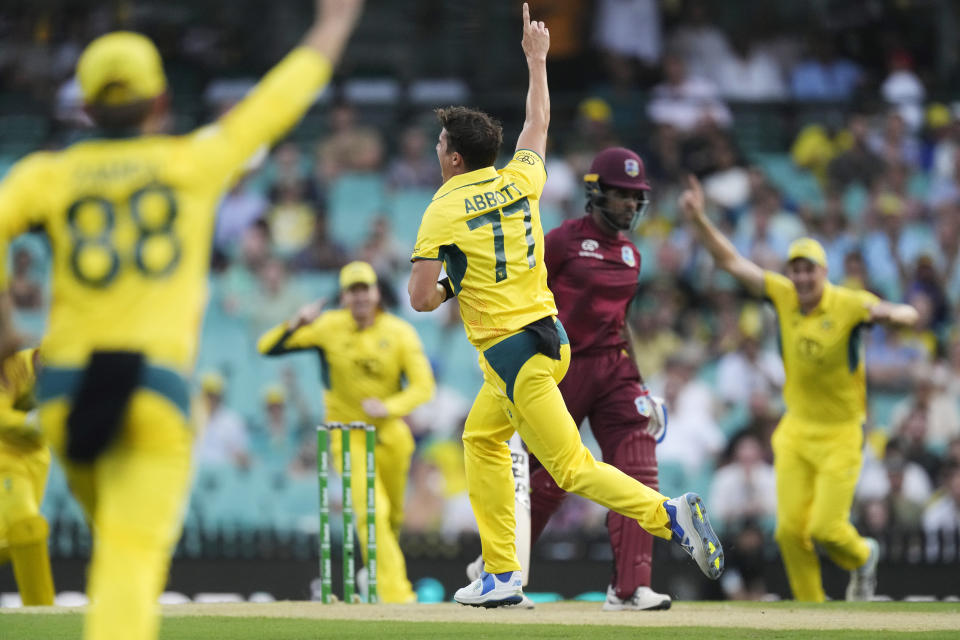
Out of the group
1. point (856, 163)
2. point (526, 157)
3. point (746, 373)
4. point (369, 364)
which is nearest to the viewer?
point (526, 157)

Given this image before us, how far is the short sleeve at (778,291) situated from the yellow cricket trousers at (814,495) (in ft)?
2.91

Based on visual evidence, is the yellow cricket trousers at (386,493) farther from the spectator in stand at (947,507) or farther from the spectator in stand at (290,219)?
the spectator in stand at (290,219)

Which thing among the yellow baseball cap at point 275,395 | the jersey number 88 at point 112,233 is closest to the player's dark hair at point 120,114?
the jersey number 88 at point 112,233

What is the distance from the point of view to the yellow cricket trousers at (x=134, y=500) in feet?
16.8

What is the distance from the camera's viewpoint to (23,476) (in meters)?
10.9

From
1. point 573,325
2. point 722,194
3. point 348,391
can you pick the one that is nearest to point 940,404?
point 722,194

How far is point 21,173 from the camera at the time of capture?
538 cm

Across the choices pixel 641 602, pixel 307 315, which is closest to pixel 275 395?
pixel 307 315

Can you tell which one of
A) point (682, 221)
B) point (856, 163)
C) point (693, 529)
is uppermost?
point (856, 163)

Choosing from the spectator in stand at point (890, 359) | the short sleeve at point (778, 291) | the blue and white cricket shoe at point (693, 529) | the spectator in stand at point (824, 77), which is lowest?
the blue and white cricket shoe at point (693, 529)

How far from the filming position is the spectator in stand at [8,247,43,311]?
18.4 m

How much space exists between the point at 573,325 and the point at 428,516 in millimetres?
6353

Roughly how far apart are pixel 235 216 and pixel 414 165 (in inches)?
94.0

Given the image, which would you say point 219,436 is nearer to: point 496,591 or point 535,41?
point 496,591
